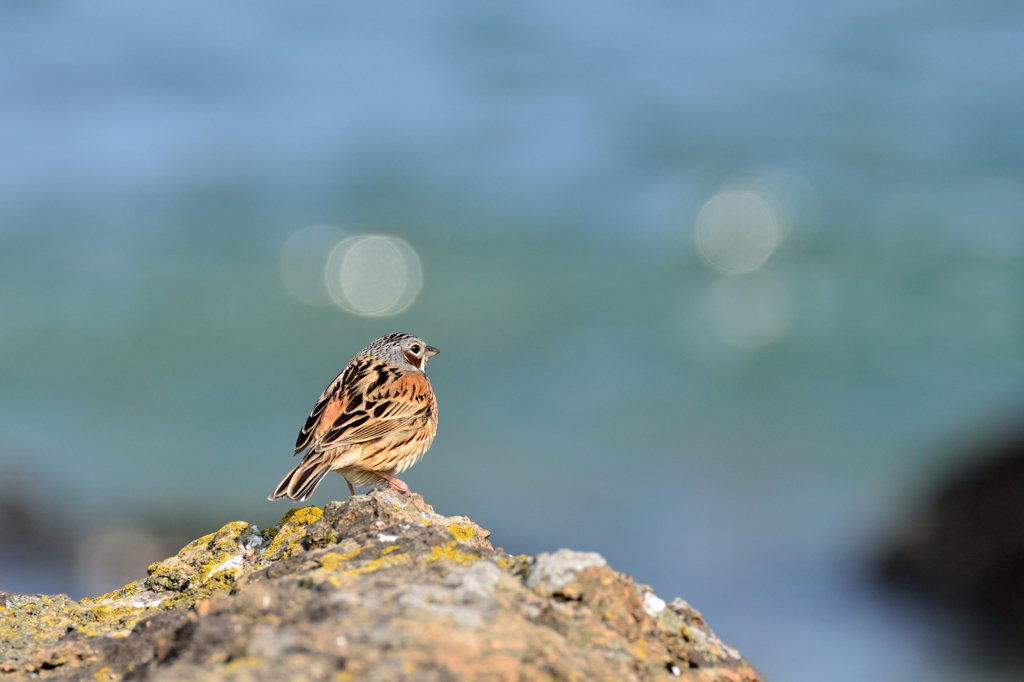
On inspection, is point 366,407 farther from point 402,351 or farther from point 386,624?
point 386,624

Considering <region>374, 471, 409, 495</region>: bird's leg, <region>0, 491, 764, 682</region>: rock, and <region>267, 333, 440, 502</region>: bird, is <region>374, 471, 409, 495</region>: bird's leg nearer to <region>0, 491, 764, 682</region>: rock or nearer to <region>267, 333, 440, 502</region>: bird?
<region>267, 333, 440, 502</region>: bird

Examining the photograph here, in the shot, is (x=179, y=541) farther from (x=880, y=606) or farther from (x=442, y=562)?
(x=442, y=562)

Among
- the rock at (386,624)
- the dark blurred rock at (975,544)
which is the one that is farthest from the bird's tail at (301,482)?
the dark blurred rock at (975,544)

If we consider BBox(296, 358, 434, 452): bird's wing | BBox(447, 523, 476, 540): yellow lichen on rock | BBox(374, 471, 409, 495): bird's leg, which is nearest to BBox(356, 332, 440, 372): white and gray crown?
BBox(296, 358, 434, 452): bird's wing

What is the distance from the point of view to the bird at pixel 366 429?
7.51 m

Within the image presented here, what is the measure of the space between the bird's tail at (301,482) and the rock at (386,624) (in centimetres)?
214

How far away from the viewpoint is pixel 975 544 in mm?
14508

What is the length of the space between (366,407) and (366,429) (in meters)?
0.27

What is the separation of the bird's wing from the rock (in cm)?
304

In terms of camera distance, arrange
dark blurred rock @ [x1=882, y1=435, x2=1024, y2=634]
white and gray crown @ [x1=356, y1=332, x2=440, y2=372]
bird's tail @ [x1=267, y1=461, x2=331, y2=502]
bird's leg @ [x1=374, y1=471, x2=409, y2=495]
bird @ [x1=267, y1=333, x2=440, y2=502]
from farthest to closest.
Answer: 1. dark blurred rock @ [x1=882, y1=435, x2=1024, y2=634]
2. white and gray crown @ [x1=356, y1=332, x2=440, y2=372]
3. bird's leg @ [x1=374, y1=471, x2=409, y2=495]
4. bird @ [x1=267, y1=333, x2=440, y2=502]
5. bird's tail @ [x1=267, y1=461, x2=331, y2=502]

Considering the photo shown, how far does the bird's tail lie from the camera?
272 inches

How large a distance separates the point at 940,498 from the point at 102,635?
15.9m

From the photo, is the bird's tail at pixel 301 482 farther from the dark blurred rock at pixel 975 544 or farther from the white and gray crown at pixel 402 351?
the dark blurred rock at pixel 975 544

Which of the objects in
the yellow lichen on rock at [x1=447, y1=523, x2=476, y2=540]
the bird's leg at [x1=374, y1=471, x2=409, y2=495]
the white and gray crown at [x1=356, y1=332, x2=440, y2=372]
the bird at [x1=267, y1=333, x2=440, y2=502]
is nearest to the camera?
the yellow lichen on rock at [x1=447, y1=523, x2=476, y2=540]
